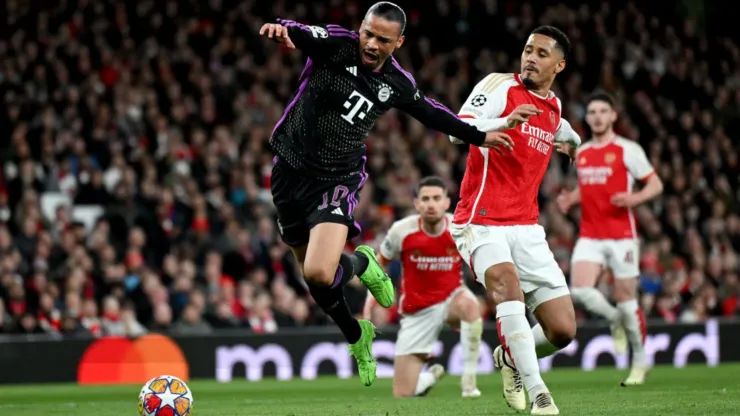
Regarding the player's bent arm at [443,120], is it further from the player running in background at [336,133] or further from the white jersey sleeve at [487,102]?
the white jersey sleeve at [487,102]

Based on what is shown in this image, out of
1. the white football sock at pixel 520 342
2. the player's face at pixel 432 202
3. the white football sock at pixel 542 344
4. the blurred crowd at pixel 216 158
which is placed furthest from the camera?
the blurred crowd at pixel 216 158

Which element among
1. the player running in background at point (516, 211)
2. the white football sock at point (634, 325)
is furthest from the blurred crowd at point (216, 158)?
the player running in background at point (516, 211)

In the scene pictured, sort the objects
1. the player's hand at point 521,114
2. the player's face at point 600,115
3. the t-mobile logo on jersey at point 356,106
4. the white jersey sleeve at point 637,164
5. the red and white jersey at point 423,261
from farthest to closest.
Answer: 1. the white jersey sleeve at point 637,164
2. the player's face at point 600,115
3. the red and white jersey at point 423,261
4. the t-mobile logo on jersey at point 356,106
5. the player's hand at point 521,114

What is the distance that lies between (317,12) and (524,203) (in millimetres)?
14026

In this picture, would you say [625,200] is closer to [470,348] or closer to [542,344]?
[470,348]

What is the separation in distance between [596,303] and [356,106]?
4.68 meters

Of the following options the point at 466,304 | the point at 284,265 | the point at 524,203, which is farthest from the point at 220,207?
the point at 524,203

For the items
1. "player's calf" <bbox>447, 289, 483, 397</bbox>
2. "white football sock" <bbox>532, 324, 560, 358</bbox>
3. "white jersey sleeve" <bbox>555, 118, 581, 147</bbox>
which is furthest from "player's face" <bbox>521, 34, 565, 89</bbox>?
"player's calf" <bbox>447, 289, 483, 397</bbox>

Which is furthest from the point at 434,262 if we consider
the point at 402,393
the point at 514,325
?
the point at 514,325

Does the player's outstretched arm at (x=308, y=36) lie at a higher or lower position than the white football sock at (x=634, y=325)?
higher

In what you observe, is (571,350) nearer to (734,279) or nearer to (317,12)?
(734,279)

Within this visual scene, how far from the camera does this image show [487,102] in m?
7.67

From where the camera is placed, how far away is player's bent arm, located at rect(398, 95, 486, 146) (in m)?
7.27

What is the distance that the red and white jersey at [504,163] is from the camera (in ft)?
24.8
